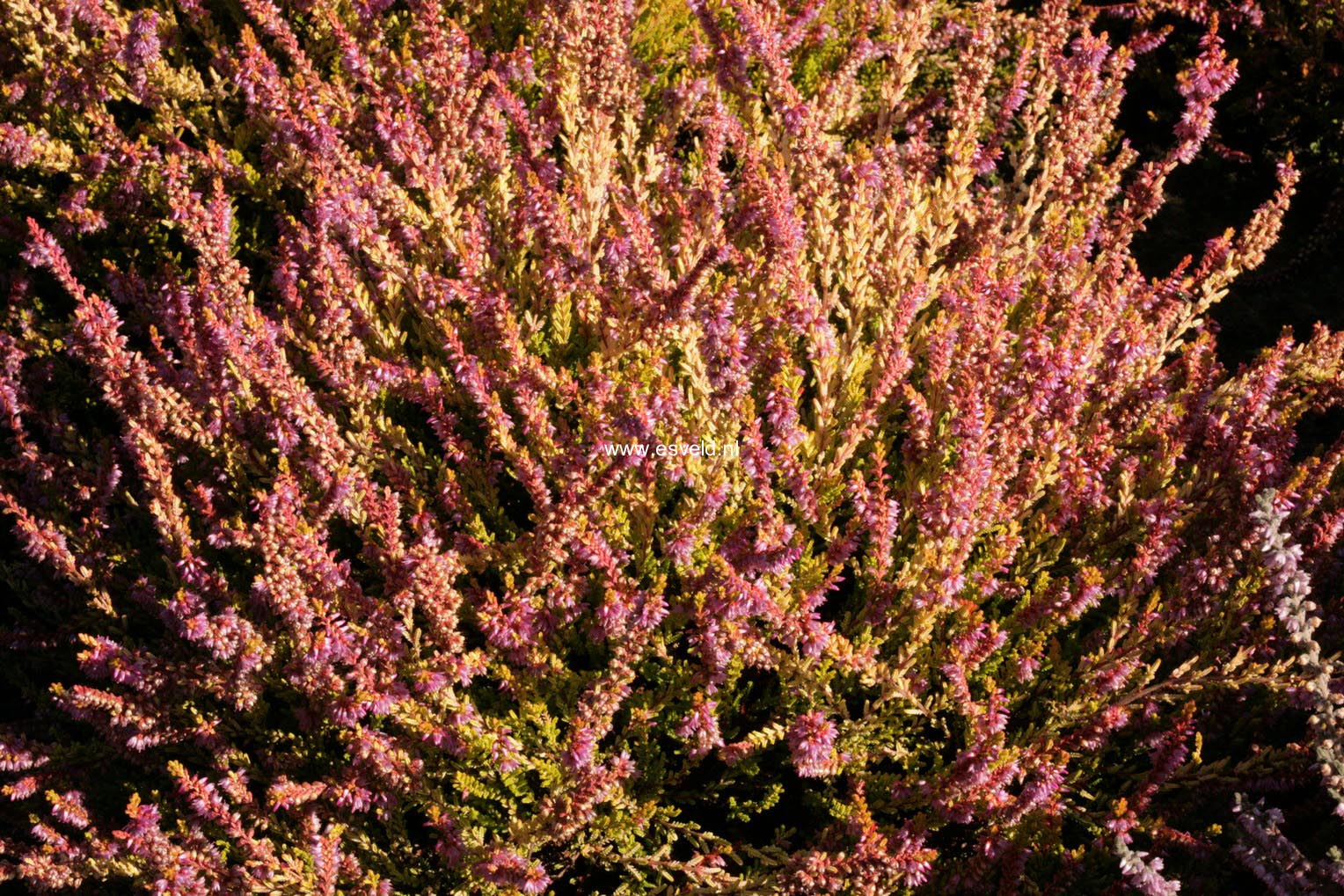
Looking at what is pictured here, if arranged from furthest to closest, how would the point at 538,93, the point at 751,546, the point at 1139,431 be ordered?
the point at 538,93 → the point at 1139,431 → the point at 751,546

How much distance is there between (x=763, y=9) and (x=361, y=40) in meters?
1.26

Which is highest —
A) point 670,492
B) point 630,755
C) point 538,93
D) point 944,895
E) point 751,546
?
point 538,93

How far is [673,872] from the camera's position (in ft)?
8.55

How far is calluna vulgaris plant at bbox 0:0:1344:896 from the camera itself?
86.3 inches

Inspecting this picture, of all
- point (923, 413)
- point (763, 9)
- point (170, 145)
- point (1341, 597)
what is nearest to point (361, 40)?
point (170, 145)

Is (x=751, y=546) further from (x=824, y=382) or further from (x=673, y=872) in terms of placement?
(x=673, y=872)

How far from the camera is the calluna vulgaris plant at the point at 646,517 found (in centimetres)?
219

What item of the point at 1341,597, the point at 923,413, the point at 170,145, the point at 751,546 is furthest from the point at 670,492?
the point at 170,145

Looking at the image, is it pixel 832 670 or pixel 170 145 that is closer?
pixel 832 670

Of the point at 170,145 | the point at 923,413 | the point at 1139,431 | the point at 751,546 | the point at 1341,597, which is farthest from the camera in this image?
the point at 170,145

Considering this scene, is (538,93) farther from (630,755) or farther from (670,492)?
(630,755)

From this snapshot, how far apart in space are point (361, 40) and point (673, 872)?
2.52 metres

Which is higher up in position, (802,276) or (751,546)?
(802,276)

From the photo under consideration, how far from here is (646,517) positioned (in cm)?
245
